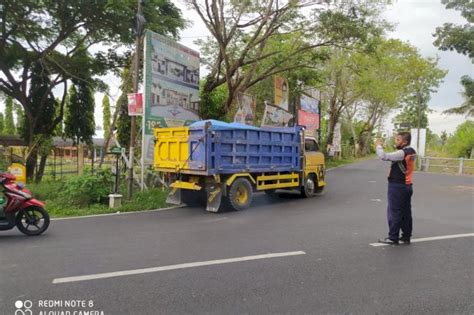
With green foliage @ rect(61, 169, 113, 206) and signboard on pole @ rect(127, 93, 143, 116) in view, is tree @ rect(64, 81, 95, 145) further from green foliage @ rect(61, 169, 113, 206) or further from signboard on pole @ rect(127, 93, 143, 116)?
green foliage @ rect(61, 169, 113, 206)

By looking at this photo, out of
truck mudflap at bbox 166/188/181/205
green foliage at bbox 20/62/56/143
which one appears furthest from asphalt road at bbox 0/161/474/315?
green foliage at bbox 20/62/56/143

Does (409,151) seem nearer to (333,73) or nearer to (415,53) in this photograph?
(333,73)

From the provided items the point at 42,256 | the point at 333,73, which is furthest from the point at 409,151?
the point at 333,73

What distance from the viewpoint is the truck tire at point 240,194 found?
10164 millimetres

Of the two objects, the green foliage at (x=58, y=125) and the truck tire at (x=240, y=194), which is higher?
the green foliage at (x=58, y=125)

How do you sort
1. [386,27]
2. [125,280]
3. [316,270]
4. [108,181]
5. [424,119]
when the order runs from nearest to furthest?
[125,280], [316,270], [108,181], [386,27], [424,119]

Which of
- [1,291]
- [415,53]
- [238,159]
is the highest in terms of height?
[415,53]

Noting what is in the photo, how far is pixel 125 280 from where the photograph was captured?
4734 millimetres

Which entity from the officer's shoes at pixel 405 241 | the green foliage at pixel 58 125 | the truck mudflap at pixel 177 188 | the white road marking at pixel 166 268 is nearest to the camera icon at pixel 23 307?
the white road marking at pixel 166 268

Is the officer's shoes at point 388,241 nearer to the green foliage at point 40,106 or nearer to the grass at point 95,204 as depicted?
the grass at point 95,204

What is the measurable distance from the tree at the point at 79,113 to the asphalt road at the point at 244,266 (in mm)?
13835

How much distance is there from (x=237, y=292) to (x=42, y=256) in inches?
120

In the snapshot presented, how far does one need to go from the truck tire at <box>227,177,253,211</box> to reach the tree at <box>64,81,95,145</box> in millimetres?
13799

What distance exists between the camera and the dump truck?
32.4ft
